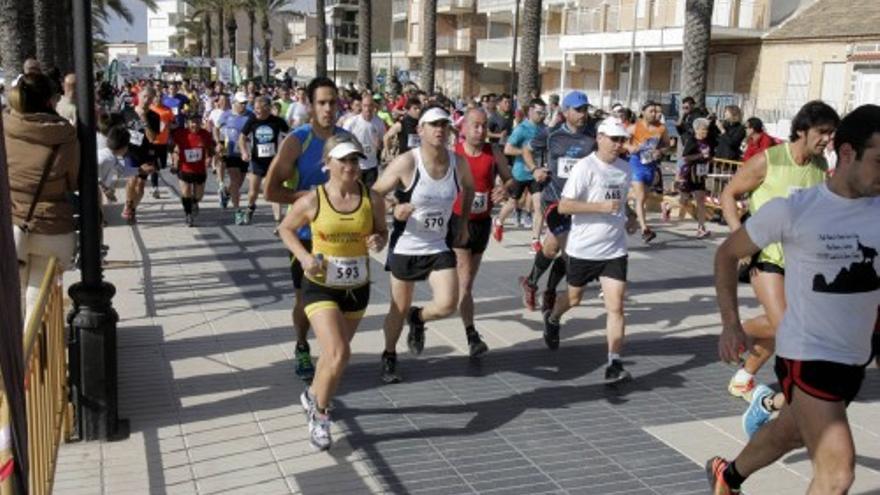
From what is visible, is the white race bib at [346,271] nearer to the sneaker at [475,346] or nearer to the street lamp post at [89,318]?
the street lamp post at [89,318]

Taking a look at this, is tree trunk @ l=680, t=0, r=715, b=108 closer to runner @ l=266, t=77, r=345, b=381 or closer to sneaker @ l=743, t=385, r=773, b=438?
runner @ l=266, t=77, r=345, b=381

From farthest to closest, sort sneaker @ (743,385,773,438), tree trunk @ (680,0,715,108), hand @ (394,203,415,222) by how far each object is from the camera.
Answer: tree trunk @ (680,0,715,108) < hand @ (394,203,415,222) < sneaker @ (743,385,773,438)

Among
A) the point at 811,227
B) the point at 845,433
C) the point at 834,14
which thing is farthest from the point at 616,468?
the point at 834,14

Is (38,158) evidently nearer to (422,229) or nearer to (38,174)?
(38,174)

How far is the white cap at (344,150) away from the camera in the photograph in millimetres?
5102

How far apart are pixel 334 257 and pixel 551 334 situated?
2.45 m

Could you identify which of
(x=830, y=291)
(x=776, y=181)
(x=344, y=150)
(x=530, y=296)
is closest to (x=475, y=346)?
(x=530, y=296)

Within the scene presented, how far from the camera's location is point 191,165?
41.1 ft

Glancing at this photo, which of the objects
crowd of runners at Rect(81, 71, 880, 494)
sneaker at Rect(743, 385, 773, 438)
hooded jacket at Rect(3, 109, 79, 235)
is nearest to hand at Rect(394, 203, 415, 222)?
crowd of runners at Rect(81, 71, 880, 494)

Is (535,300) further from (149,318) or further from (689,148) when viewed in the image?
(689,148)

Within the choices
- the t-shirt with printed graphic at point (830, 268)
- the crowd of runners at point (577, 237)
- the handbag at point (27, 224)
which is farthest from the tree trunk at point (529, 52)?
the t-shirt with printed graphic at point (830, 268)

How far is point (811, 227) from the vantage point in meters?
3.51

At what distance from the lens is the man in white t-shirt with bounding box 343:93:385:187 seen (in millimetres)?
12016

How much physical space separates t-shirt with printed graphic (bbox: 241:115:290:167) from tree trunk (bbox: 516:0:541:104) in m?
10.7
